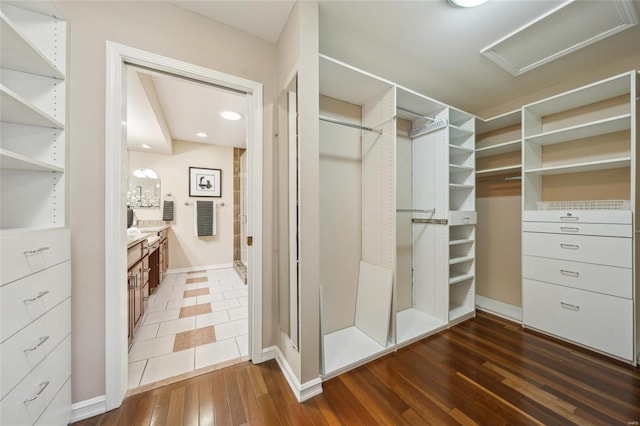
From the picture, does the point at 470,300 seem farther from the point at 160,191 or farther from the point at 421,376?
the point at 160,191

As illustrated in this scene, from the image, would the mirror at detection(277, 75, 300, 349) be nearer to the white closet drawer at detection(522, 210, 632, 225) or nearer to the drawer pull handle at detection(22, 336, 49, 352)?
the drawer pull handle at detection(22, 336, 49, 352)

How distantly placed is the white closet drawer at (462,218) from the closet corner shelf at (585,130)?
0.91m

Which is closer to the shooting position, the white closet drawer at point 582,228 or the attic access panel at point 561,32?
the attic access panel at point 561,32

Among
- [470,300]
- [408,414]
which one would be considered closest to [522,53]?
[470,300]

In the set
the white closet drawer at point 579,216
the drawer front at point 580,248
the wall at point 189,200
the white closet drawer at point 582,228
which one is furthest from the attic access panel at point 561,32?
the wall at point 189,200

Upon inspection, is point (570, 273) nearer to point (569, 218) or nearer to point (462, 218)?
point (569, 218)

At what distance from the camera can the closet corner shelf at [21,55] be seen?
0.91 metres

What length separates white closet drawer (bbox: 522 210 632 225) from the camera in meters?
1.72

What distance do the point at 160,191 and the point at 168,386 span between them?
12.6 feet

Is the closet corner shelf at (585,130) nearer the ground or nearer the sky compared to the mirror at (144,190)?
nearer the sky

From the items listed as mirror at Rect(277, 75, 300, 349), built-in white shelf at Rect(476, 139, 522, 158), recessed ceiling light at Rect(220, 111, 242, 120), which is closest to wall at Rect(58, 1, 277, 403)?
mirror at Rect(277, 75, 300, 349)

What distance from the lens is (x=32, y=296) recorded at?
3.19 feet

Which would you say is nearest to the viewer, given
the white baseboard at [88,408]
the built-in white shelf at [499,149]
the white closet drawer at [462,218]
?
the white baseboard at [88,408]

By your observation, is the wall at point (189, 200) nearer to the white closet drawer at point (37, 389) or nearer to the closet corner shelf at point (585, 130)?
the white closet drawer at point (37, 389)
